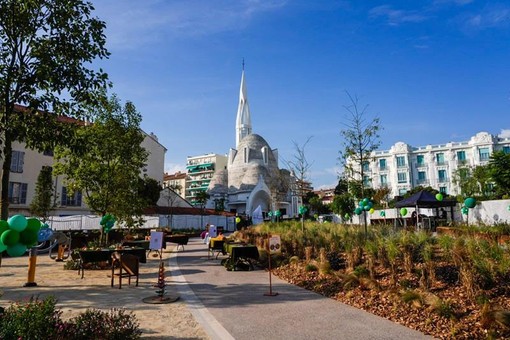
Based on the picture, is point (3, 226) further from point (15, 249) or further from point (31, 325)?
point (31, 325)

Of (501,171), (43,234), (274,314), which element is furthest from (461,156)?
(43,234)

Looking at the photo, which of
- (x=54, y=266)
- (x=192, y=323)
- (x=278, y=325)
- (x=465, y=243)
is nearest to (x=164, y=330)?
(x=192, y=323)

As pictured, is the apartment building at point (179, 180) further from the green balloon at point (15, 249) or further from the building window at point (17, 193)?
the green balloon at point (15, 249)

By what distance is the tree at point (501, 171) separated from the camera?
31.0 m

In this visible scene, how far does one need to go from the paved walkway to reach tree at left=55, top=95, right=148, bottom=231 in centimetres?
764

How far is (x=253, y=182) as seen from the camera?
279 feet

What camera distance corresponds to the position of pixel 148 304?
305 inches

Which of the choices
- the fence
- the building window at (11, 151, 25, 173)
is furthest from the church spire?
the building window at (11, 151, 25, 173)

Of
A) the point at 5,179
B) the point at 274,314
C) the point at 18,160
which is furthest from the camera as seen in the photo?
the point at 18,160

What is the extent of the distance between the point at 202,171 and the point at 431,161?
75442mm

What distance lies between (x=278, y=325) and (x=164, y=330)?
1.99 metres

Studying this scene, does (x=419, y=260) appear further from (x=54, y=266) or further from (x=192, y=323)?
(x=54, y=266)

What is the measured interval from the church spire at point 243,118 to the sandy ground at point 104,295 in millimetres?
99753

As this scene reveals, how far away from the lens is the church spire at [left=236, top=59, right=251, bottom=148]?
112 meters
